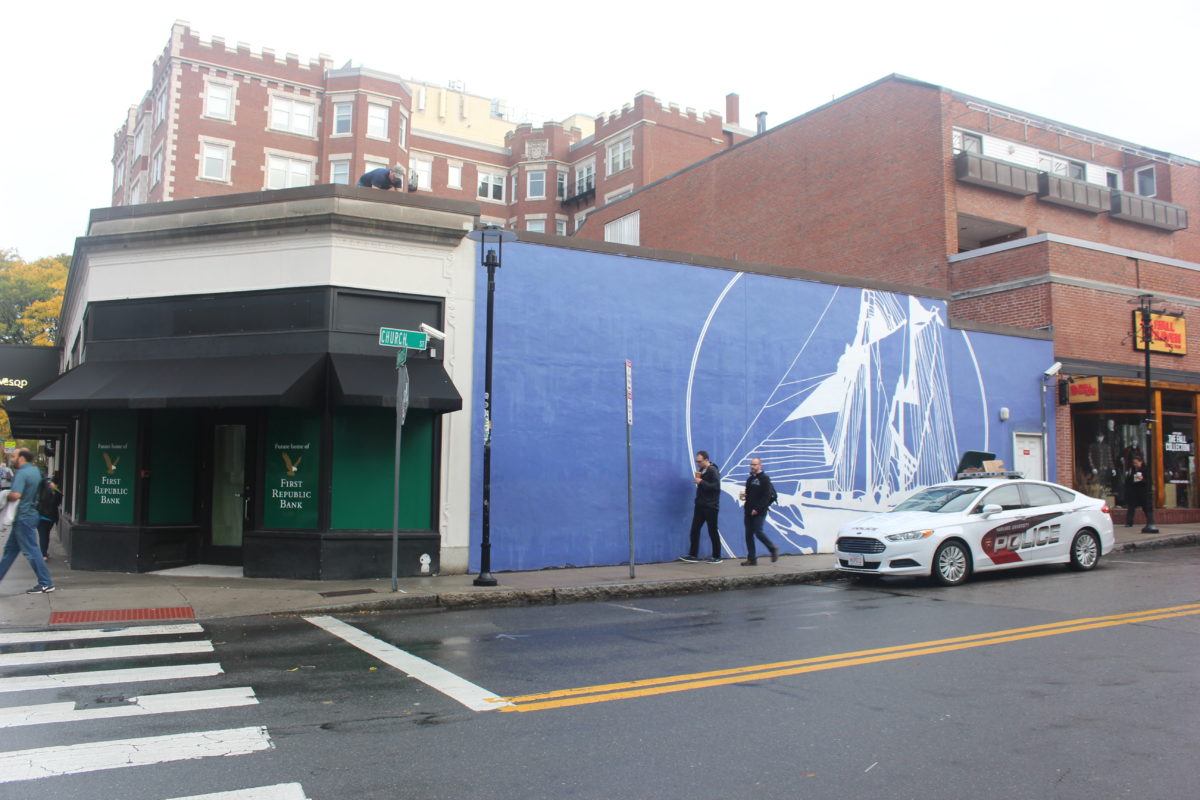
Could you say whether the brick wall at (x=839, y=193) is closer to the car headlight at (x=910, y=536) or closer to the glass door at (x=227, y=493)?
the car headlight at (x=910, y=536)

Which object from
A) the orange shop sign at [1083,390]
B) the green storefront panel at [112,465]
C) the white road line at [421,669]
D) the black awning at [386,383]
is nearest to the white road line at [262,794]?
the white road line at [421,669]

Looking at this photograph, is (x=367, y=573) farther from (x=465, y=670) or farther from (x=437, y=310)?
(x=465, y=670)

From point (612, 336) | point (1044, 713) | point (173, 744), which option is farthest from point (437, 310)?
point (1044, 713)

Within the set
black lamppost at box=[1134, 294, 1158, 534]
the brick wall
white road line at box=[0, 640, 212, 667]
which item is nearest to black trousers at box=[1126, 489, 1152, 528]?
black lamppost at box=[1134, 294, 1158, 534]

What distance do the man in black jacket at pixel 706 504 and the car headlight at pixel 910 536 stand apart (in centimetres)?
306

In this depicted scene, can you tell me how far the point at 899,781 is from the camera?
172 inches

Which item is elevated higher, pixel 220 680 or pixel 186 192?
pixel 186 192

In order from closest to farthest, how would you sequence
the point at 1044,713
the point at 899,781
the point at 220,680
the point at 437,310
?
1. the point at 899,781
2. the point at 1044,713
3. the point at 220,680
4. the point at 437,310

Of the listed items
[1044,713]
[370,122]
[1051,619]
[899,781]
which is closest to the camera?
[899,781]

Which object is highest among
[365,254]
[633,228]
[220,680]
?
[633,228]

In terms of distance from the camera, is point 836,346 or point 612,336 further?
point 836,346

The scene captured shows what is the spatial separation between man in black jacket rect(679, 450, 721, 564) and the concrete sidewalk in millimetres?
439

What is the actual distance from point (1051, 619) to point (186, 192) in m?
40.0

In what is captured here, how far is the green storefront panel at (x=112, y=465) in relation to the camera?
1302cm
